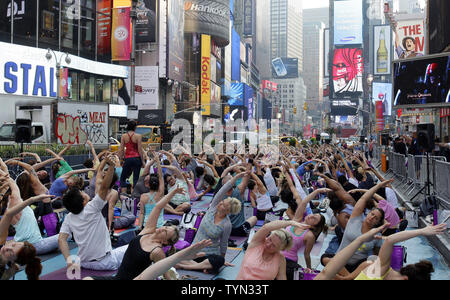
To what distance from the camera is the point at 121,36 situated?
4700cm

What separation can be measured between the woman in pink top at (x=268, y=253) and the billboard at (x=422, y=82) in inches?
689

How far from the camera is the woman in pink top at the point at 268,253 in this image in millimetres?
4805

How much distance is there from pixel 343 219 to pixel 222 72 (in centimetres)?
9740

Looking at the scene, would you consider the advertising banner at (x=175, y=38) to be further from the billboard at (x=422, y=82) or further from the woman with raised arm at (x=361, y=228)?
the woman with raised arm at (x=361, y=228)

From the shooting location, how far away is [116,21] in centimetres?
4712

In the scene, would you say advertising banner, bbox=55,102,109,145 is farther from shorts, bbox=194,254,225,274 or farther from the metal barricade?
shorts, bbox=194,254,225,274

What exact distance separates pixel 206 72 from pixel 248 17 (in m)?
77.4

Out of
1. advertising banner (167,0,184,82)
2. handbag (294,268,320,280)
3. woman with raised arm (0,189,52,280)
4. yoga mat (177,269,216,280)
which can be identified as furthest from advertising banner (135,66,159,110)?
woman with raised arm (0,189,52,280)

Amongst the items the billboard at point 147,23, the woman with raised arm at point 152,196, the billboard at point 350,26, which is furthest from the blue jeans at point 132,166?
the billboard at point 350,26

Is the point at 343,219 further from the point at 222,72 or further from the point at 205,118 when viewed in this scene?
the point at 222,72

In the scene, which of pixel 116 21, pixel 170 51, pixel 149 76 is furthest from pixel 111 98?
pixel 170 51

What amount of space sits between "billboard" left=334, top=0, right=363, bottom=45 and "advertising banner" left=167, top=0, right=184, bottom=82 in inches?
3507

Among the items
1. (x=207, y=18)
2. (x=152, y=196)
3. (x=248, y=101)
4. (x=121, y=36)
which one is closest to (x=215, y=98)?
(x=207, y=18)

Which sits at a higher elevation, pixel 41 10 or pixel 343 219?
pixel 41 10
